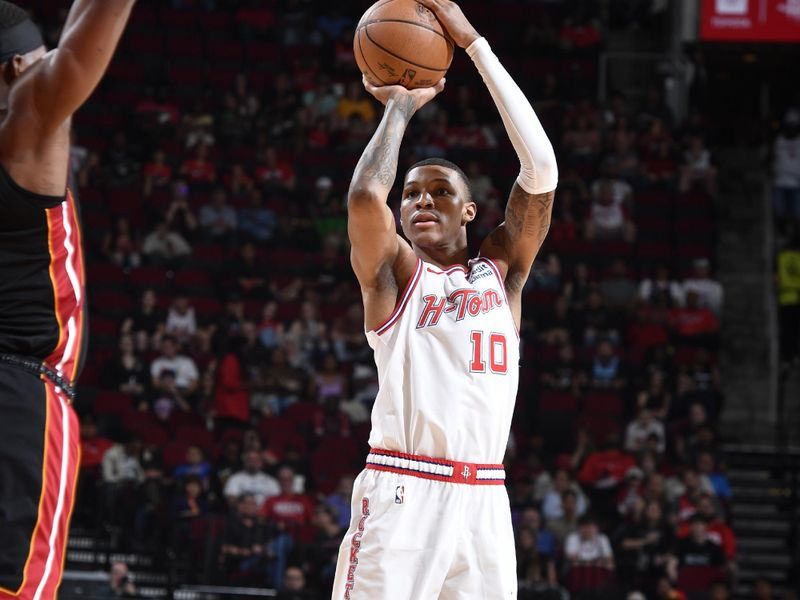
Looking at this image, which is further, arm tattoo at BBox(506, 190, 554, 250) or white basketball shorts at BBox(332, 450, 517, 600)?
arm tattoo at BBox(506, 190, 554, 250)

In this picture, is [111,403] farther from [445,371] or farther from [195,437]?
[445,371]

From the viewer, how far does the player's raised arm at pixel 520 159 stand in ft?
14.5

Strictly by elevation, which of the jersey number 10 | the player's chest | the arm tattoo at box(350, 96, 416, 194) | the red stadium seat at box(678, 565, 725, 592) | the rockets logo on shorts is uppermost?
the arm tattoo at box(350, 96, 416, 194)

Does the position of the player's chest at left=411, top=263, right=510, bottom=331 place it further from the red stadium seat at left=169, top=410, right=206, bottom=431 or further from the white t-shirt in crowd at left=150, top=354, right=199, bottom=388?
the white t-shirt in crowd at left=150, top=354, right=199, bottom=388

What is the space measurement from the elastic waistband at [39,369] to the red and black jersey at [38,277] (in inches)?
0.6

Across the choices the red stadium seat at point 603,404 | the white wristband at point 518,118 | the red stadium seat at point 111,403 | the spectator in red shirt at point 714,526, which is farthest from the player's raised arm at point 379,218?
the red stadium seat at point 603,404

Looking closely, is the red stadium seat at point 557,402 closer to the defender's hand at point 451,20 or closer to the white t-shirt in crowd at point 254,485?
the white t-shirt in crowd at point 254,485

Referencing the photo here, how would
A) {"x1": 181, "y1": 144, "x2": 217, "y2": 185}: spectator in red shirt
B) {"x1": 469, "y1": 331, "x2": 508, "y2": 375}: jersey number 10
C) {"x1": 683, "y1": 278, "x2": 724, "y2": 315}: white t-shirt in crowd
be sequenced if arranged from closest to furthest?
{"x1": 469, "y1": 331, "x2": 508, "y2": 375}: jersey number 10 < {"x1": 683, "y1": 278, "x2": 724, "y2": 315}: white t-shirt in crowd < {"x1": 181, "y1": 144, "x2": 217, "y2": 185}: spectator in red shirt

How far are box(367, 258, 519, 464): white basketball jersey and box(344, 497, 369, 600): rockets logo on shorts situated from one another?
230 mm

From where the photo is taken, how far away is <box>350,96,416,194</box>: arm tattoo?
4.07 metres

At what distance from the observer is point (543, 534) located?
34.5ft

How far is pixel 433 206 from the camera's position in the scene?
14.6 ft

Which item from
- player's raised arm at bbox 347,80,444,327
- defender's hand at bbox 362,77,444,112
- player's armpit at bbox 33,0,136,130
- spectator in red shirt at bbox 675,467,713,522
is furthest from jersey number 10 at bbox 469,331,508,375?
spectator in red shirt at bbox 675,467,713,522

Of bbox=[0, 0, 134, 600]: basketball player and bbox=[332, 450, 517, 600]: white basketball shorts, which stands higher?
bbox=[0, 0, 134, 600]: basketball player
